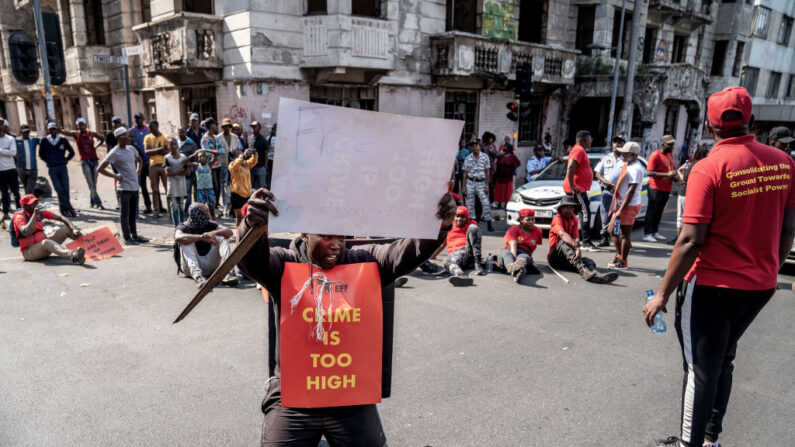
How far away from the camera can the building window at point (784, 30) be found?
107 feet

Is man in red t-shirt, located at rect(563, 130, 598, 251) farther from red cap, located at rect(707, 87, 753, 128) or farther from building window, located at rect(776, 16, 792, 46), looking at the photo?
building window, located at rect(776, 16, 792, 46)

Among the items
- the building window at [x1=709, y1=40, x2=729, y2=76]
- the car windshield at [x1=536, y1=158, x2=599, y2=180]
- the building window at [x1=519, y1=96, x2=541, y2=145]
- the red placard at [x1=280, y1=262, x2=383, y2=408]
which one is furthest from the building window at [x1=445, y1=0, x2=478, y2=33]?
the building window at [x1=709, y1=40, x2=729, y2=76]

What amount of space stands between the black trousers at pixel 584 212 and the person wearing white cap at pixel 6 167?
10043 millimetres

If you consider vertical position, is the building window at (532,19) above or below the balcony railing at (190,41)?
above

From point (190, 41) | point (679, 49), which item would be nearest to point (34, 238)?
point (190, 41)

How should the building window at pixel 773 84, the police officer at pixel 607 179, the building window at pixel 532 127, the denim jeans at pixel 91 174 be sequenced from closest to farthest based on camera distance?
1. the police officer at pixel 607 179
2. the denim jeans at pixel 91 174
3. the building window at pixel 532 127
4. the building window at pixel 773 84

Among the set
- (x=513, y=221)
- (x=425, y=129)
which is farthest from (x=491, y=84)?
(x=425, y=129)

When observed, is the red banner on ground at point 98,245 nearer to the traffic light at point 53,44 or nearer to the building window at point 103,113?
the traffic light at point 53,44

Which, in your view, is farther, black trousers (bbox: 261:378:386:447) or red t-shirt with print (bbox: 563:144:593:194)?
red t-shirt with print (bbox: 563:144:593:194)

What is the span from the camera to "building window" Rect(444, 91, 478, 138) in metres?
16.9

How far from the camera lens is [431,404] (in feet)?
12.3

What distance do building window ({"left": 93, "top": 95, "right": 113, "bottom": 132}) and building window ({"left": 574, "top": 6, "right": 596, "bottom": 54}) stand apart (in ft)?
59.7

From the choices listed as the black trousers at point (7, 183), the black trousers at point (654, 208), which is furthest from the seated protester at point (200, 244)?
the black trousers at point (654, 208)

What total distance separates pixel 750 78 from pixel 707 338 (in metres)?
35.7
